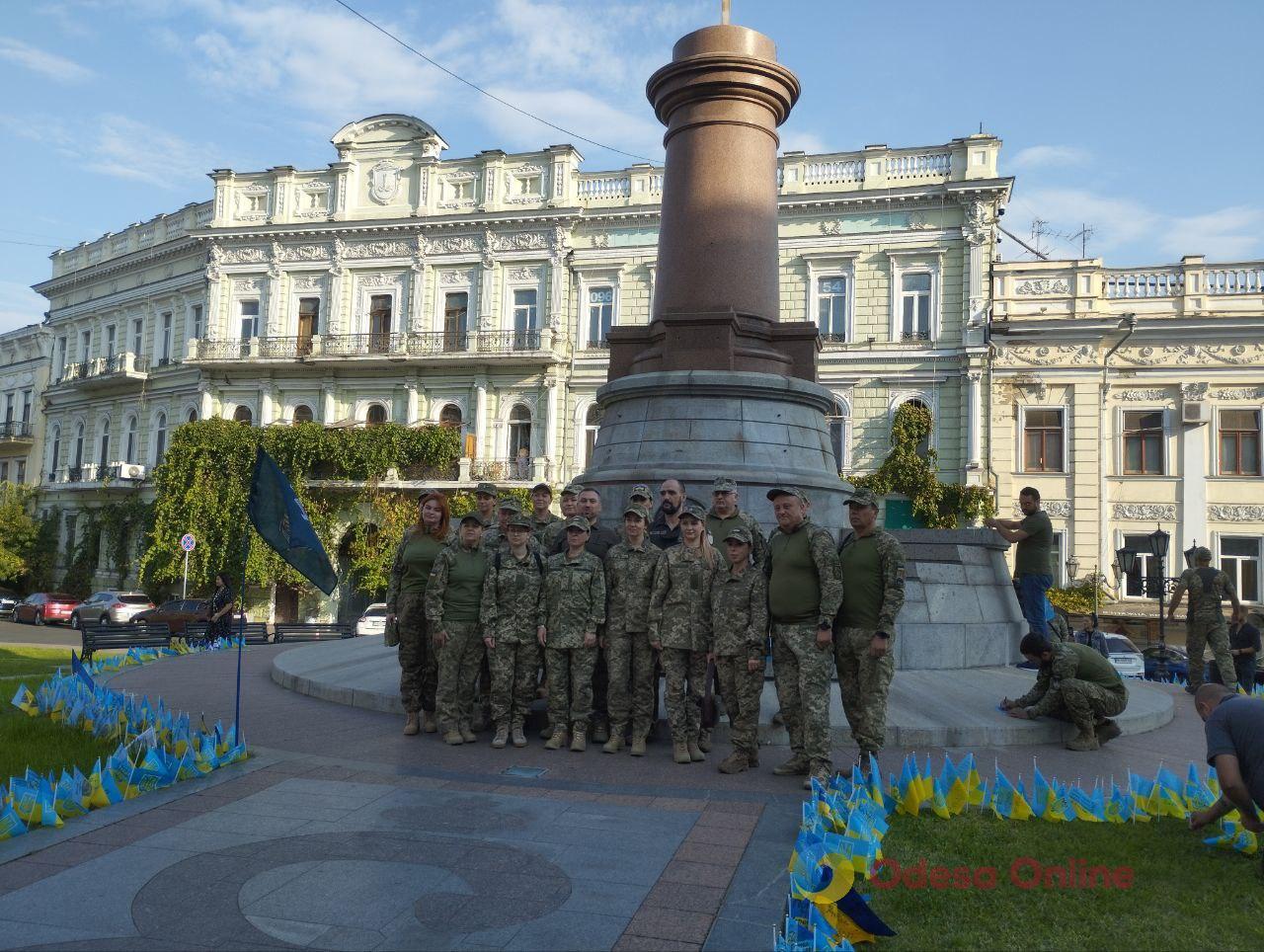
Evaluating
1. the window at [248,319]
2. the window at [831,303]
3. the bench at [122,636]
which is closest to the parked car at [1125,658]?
the bench at [122,636]

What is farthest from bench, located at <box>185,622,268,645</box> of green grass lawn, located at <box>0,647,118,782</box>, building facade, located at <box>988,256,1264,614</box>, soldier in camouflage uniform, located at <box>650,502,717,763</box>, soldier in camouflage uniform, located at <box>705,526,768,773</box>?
building facade, located at <box>988,256,1264,614</box>

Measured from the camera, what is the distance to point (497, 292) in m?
33.6

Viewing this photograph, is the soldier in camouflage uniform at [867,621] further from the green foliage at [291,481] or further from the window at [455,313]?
the window at [455,313]

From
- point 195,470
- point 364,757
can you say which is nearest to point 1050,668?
point 364,757

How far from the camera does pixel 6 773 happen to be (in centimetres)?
624

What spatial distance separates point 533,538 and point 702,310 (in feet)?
15.7

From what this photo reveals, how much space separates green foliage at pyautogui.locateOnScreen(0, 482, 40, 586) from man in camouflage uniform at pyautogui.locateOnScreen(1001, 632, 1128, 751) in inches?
1660

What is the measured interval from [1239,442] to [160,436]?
38.1 meters

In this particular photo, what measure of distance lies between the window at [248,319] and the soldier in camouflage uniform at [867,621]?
113 feet

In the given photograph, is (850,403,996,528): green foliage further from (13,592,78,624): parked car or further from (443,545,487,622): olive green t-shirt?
(13,592,78,624): parked car

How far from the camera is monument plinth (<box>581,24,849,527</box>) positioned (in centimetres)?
1120

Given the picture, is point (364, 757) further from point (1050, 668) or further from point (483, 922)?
point (1050, 668)

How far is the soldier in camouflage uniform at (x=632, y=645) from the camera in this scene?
702 centimetres

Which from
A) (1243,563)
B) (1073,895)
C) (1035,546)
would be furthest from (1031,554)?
(1243,563)
